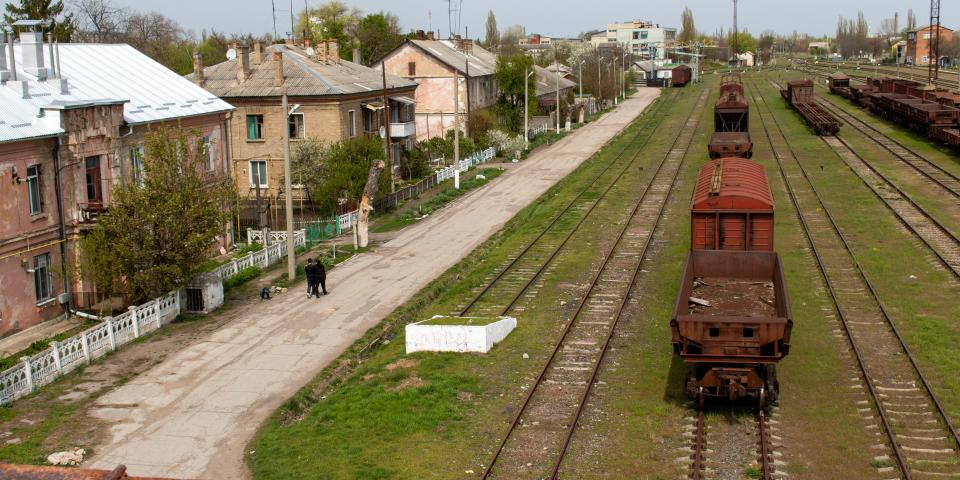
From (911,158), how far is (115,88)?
39.8 m

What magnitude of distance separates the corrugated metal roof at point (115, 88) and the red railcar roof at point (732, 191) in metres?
17.0

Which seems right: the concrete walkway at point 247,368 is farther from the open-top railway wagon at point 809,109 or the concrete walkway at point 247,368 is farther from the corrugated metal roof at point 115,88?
the open-top railway wagon at point 809,109

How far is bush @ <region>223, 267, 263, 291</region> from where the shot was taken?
2886cm

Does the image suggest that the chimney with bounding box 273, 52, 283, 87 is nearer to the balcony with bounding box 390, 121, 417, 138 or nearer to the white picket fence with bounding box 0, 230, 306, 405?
the balcony with bounding box 390, 121, 417, 138

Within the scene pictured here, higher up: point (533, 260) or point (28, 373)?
point (533, 260)

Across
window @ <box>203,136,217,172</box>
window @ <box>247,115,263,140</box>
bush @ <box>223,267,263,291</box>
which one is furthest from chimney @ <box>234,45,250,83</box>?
bush @ <box>223,267,263,291</box>

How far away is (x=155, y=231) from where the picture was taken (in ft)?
80.9

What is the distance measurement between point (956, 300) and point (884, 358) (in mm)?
5456

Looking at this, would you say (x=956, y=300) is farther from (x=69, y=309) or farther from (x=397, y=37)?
(x=397, y=37)

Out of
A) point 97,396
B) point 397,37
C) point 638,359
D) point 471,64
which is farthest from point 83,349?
point 397,37

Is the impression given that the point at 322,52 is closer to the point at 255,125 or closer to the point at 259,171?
the point at 255,125

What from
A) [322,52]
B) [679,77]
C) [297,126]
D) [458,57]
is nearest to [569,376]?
[297,126]

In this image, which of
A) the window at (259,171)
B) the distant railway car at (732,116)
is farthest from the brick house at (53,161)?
the distant railway car at (732,116)

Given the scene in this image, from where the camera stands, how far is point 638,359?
20.0m
